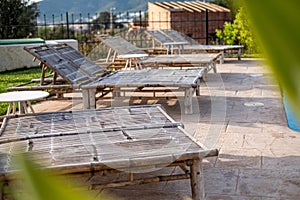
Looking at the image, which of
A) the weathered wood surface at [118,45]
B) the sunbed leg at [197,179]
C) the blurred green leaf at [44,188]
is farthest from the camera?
the weathered wood surface at [118,45]

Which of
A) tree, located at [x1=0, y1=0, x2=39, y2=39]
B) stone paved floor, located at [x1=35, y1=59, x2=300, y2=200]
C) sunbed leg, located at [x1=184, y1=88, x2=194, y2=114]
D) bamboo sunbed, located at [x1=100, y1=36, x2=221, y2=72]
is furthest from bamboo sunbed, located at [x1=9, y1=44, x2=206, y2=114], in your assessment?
tree, located at [x1=0, y1=0, x2=39, y2=39]

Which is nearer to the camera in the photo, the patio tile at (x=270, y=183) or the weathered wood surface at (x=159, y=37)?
the patio tile at (x=270, y=183)

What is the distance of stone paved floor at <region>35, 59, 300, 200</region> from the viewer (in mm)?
2818

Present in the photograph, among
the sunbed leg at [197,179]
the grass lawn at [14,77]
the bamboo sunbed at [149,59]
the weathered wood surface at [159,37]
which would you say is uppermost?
the weathered wood surface at [159,37]

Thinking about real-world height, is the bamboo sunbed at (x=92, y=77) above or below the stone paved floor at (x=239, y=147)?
above

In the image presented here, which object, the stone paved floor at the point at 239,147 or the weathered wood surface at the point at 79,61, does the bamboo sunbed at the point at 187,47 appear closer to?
the stone paved floor at the point at 239,147

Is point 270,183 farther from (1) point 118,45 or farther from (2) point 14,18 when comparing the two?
(2) point 14,18

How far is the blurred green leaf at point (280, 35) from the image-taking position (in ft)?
0.46

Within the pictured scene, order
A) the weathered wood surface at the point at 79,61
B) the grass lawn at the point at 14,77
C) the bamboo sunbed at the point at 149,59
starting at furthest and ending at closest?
the grass lawn at the point at 14,77
the bamboo sunbed at the point at 149,59
the weathered wood surface at the point at 79,61

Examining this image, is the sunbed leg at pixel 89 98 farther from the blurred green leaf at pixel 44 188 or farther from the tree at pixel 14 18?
the tree at pixel 14 18

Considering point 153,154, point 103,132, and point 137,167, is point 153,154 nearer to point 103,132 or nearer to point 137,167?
point 137,167

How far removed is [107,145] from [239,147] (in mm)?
1549

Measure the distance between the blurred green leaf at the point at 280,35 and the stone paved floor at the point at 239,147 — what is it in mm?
1134

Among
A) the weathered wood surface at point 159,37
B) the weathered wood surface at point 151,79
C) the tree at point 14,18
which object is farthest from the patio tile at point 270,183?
the tree at point 14,18
